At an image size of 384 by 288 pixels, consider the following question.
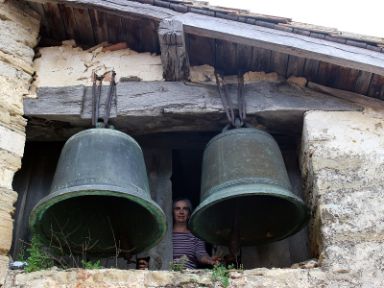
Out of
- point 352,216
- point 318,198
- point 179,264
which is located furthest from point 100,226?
point 352,216

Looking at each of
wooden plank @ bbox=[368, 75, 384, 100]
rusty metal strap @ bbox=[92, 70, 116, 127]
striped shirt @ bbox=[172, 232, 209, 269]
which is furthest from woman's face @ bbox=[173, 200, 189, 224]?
wooden plank @ bbox=[368, 75, 384, 100]

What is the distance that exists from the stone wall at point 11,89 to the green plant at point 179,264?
0.77 metres

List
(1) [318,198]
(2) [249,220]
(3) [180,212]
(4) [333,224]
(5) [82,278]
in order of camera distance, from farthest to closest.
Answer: (3) [180,212]
(2) [249,220]
(1) [318,198]
(4) [333,224]
(5) [82,278]

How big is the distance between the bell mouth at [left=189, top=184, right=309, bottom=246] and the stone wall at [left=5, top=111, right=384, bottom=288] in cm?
15

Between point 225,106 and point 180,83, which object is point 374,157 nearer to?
point 225,106

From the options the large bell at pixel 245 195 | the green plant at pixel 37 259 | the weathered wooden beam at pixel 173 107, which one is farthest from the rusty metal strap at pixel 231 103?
the green plant at pixel 37 259

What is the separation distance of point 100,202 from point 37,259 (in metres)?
0.55

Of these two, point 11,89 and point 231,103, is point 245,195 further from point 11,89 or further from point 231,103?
point 11,89

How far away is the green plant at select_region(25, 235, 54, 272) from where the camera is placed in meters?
2.95

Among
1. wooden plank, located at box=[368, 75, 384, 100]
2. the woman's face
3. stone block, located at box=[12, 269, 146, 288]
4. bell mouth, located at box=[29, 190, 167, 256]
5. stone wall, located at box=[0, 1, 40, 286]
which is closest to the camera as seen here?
stone block, located at box=[12, 269, 146, 288]

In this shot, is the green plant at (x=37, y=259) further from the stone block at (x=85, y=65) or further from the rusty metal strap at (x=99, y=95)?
the stone block at (x=85, y=65)

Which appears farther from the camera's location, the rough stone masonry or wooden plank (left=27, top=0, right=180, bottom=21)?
wooden plank (left=27, top=0, right=180, bottom=21)

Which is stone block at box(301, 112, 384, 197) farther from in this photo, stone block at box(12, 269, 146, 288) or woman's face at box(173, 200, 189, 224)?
stone block at box(12, 269, 146, 288)

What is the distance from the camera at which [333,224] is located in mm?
3092
